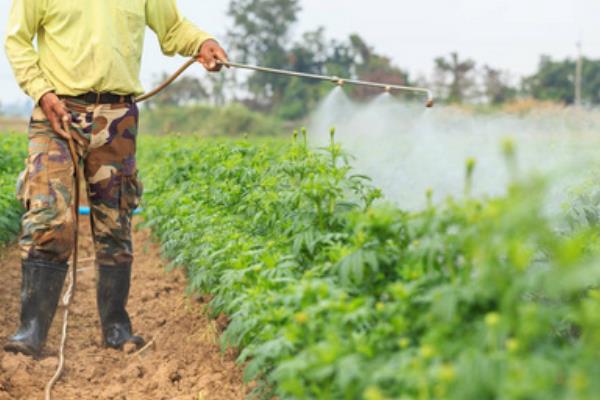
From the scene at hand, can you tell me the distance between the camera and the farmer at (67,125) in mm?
4543

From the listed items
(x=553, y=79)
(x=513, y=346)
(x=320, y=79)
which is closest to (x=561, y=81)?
(x=553, y=79)

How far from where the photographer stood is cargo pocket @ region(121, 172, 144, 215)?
194 inches

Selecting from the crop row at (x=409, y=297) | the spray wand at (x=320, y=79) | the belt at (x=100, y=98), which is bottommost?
the crop row at (x=409, y=297)

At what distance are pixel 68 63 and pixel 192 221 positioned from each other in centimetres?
110

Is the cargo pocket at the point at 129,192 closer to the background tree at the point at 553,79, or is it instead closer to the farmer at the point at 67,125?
the farmer at the point at 67,125

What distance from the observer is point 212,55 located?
5.16 metres

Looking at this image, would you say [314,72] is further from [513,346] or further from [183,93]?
[513,346]

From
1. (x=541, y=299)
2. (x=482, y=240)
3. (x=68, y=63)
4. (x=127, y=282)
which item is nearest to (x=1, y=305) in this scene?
(x=127, y=282)

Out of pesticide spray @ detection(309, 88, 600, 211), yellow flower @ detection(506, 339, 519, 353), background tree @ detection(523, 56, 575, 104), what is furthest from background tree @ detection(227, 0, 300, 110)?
yellow flower @ detection(506, 339, 519, 353)

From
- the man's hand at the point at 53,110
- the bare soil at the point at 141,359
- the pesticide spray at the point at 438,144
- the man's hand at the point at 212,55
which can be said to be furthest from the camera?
the pesticide spray at the point at 438,144

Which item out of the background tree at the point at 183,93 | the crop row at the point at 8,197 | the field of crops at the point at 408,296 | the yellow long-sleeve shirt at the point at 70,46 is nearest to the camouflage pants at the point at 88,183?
the yellow long-sleeve shirt at the point at 70,46

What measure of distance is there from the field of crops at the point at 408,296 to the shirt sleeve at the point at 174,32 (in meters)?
1.28

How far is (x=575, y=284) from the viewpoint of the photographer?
2.07 m

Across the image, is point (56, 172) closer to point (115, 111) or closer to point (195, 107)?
point (115, 111)
